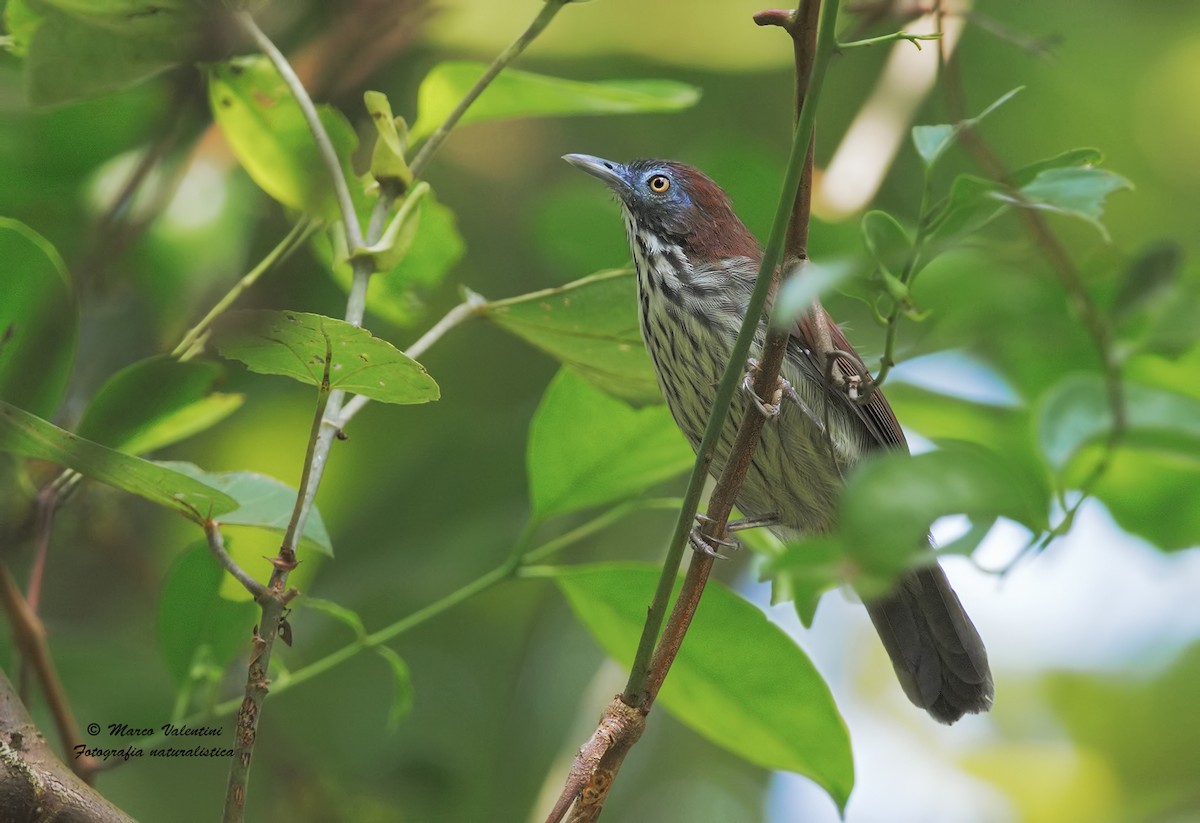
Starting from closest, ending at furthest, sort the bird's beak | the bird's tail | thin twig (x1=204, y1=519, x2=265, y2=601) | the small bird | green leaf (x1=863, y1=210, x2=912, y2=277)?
green leaf (x1=863, y1=210, x2=912, y2=277), thin twig (x1=204, y1=519, x2=265, y2=601), the small bird, the bird's tail, the bird's beak

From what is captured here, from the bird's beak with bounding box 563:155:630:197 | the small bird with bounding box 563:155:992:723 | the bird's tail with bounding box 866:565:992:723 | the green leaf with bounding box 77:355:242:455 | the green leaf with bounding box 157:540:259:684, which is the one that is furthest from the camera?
the bird's beak with bounding box 563:155:630:197

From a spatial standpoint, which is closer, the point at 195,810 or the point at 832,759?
the point at 832,759

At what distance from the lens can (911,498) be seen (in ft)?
3.17

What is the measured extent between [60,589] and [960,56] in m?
3.76

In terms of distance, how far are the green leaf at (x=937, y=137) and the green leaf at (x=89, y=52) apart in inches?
48.9

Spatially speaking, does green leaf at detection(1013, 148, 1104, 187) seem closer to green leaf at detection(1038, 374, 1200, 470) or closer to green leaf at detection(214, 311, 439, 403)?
green leaf at detection(1038, 374, 1200, 470)

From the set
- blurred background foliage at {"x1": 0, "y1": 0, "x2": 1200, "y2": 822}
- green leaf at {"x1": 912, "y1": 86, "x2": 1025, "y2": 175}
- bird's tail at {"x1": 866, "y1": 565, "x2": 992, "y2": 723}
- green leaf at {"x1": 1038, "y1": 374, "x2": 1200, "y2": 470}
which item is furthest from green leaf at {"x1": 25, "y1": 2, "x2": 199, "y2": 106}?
bird's tail at {"x1": 866, "y1": 565, "x2": 992, "y2": 723}

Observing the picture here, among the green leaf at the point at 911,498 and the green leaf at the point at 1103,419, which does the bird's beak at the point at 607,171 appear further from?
the green leaf at the point at 911,498

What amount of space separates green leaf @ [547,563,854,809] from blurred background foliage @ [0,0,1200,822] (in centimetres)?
60

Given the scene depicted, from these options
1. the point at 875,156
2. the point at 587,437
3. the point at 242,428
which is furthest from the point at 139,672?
the point at 875,156

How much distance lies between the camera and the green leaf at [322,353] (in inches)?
60.7

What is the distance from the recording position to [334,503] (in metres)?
3.89

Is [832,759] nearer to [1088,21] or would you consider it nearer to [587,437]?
[587,437]

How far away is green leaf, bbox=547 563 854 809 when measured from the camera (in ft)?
7.47
